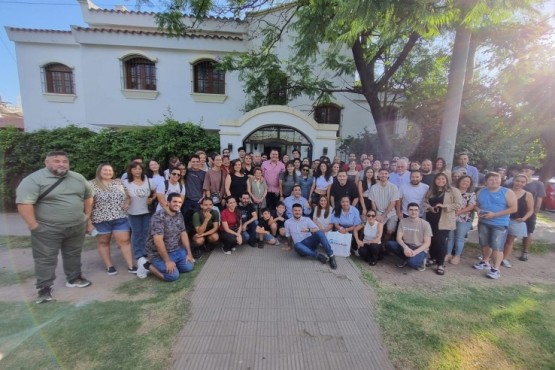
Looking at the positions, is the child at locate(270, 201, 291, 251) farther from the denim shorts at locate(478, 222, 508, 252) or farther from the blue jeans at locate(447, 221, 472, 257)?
the denim shorts at locate(478, 222, 508, 252)

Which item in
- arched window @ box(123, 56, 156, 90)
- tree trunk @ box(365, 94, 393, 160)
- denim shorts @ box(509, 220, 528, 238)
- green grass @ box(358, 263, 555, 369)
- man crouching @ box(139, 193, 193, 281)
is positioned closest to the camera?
green grass @ box(358, 263, 555, 369)

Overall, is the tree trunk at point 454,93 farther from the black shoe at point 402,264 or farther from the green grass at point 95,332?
the green grass at point 95,332

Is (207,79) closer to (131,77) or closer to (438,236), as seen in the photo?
(131,77)

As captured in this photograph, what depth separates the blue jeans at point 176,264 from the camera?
4.03 metres

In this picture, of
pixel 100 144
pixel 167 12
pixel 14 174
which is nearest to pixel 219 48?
pixel 167 12

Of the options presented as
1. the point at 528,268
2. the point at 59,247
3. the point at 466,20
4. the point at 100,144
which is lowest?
the point at 528,268

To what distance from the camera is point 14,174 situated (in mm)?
7793

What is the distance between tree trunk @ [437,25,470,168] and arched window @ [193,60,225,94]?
968 centimetres

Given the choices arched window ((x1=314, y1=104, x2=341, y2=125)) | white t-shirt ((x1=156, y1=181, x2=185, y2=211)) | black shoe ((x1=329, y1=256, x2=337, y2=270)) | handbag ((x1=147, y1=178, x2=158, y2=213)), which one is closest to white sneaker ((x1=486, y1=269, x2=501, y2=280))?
black shoe ((x1=329, y1=256, x2=337, y2=270))

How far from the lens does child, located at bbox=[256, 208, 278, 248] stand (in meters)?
5.60

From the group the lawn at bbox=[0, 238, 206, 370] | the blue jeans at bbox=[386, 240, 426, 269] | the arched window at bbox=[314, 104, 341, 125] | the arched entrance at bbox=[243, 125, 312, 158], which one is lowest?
the lawn at bbox=[0, 238, 206, 370]

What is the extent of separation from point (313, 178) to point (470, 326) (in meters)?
3.79

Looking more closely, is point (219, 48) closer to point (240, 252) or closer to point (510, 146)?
point (240, 252)

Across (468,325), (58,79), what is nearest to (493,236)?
(468,325)
